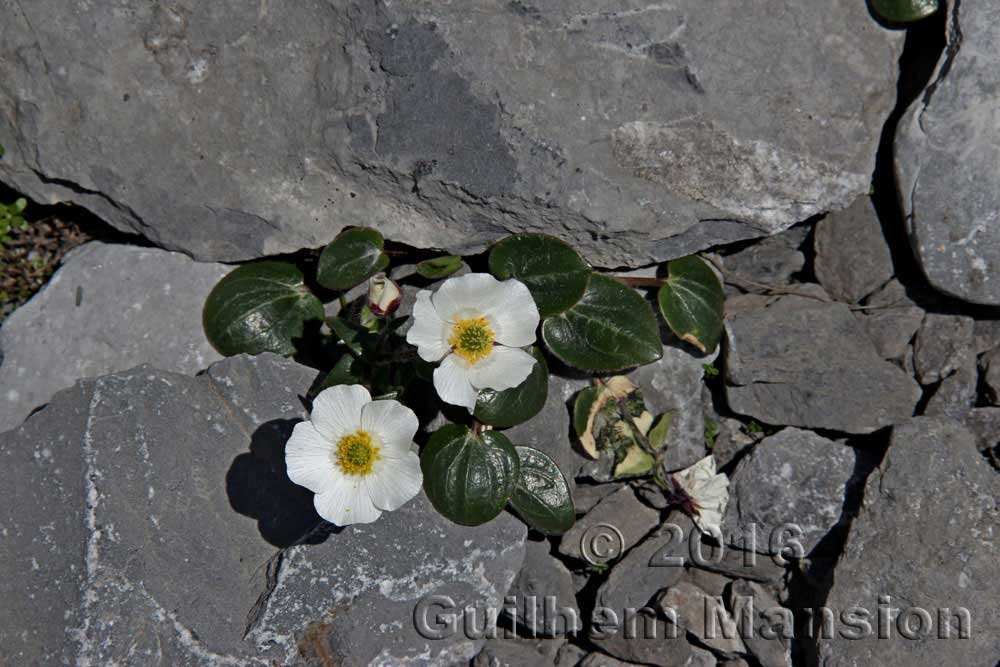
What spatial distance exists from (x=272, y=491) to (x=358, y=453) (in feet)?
2.14

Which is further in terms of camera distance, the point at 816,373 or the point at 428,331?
the point at 816,373

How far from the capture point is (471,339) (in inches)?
112

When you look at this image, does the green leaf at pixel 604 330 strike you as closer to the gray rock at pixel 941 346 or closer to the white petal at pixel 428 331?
the white petal at pixel 428 331

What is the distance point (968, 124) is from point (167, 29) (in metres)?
→ 3.02

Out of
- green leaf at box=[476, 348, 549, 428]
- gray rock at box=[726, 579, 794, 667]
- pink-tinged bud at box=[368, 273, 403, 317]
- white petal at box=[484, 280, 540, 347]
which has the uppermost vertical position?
white petal at box=[484, 280, 540, 347]

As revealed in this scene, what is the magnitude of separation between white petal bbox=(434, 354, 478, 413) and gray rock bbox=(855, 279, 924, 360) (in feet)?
6.34

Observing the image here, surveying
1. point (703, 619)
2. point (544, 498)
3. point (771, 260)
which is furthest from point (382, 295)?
point (703, 619)

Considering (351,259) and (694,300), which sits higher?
(694,300)

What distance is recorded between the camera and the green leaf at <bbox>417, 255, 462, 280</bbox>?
11.2 ft

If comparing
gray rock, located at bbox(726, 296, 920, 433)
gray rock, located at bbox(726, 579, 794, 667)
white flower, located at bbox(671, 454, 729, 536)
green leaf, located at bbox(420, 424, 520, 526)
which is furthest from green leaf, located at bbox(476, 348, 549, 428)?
gray rock, located at bbox(726, 579, 794, 667)

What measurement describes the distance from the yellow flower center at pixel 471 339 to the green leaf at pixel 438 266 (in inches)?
24.0

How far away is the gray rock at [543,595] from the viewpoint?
3.71m

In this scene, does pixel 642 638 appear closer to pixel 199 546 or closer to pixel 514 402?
pixel 514 402
